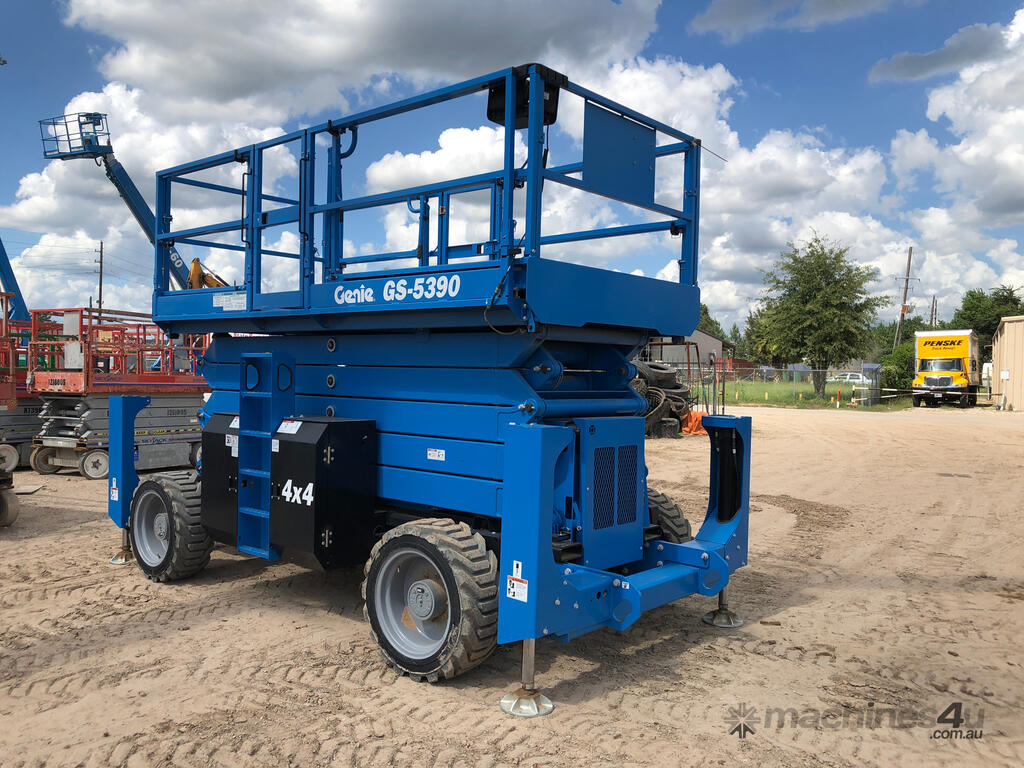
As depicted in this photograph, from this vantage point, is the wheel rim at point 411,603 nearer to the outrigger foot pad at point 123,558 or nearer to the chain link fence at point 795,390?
the outrigger foot pad at point 123,558

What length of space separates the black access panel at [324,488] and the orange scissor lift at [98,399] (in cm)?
753

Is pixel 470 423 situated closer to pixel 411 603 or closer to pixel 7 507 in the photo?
pixel 411 603

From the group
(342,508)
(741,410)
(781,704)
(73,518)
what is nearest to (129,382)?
(73,518)

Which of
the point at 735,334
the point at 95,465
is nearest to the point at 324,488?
the point at 95,465

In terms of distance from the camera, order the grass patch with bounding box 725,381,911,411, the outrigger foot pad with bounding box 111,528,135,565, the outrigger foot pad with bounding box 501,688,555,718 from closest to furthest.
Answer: the outrigger foot pad with bounding box 501,688,555,718 → the outrigger foot pad with bounding box 111,528,135,565 → the grass patch with bounding box 725,381,911,411

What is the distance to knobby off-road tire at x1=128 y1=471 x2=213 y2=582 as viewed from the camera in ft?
20.4

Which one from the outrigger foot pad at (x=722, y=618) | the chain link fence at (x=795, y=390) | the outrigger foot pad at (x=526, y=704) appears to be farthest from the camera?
the chain link fence at (x=795, y=390)

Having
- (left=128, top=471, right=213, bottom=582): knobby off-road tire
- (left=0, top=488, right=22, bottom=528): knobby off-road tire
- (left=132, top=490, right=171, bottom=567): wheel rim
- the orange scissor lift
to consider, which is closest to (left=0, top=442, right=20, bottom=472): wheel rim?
the orange scissor lift

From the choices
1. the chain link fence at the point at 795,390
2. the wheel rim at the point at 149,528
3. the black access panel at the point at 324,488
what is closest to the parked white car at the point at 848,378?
the chain link fence at the point at 795,390

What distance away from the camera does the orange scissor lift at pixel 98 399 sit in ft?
41.1

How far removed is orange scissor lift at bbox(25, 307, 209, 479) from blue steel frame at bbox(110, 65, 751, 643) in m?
7.28

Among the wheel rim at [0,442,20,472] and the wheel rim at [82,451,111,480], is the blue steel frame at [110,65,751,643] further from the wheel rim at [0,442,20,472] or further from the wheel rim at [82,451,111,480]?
the wheel rim at [0,442,20,472]

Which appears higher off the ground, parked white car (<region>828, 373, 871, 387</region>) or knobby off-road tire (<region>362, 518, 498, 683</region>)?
parked white car (<region>828, 373, 871, 387</region>)

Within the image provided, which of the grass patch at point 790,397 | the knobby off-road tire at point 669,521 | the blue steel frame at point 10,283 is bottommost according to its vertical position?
the knobby off-road tire at point 669,521
